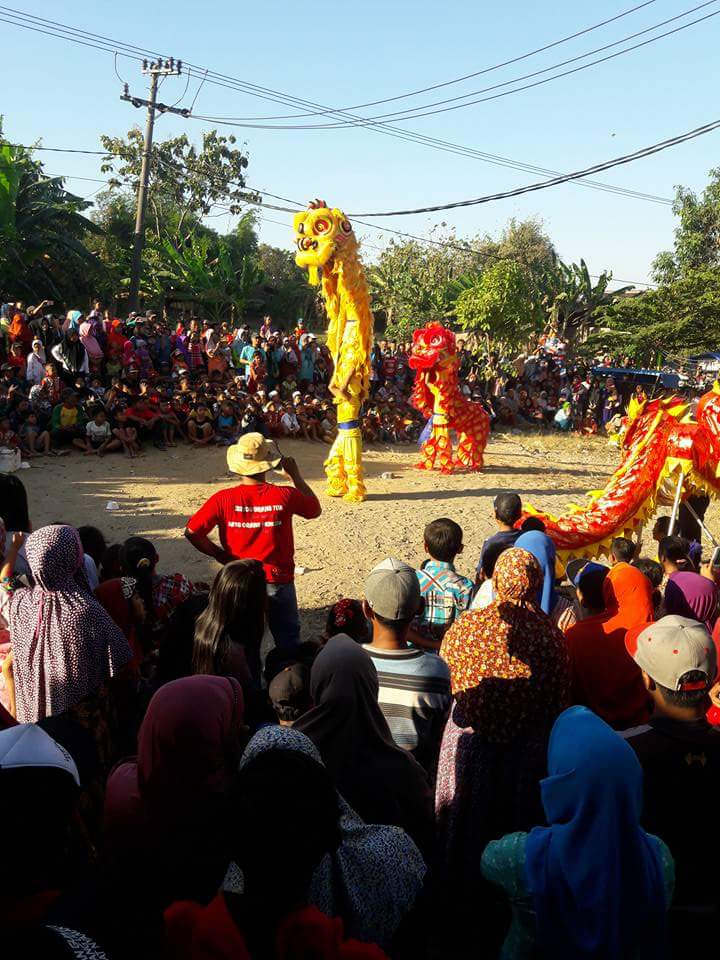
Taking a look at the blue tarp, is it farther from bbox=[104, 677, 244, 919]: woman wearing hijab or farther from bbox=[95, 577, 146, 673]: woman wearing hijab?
bbox=[104, 677, 244, 919]: woman wearing hijab

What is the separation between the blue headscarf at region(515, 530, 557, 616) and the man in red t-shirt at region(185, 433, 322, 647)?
1224 mm

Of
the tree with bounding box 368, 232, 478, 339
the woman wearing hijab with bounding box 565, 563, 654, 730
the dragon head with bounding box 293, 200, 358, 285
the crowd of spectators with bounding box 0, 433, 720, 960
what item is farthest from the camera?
the tree with bounding box 368, 232, 478, 339

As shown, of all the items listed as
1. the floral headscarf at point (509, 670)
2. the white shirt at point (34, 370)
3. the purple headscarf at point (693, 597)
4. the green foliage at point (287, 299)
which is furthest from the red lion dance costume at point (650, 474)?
the green foliage at point (287, 299)

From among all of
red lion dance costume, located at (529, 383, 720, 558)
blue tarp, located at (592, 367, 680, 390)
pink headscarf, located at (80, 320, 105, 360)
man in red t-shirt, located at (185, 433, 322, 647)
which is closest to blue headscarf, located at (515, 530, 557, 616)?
man in red t-shirt, located at (185, 433, 322, 647)

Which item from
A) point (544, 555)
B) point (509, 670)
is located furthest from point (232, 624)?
point (544, 555)

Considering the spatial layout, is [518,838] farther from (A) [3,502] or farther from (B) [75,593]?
(A) [3,502]

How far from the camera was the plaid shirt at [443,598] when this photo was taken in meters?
3.95

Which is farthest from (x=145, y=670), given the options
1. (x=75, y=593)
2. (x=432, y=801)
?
(x=432, y=801)

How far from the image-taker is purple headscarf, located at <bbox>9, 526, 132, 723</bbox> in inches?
109

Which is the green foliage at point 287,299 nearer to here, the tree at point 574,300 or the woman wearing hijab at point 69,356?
the tree at point 574,300

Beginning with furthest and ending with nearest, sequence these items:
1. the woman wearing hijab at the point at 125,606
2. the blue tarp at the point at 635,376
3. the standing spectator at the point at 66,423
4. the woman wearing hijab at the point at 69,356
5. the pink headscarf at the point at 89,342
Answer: the blue tarp at the point at 635,376
the pink headscarf at the point at 89,342
the woman wearing hijab at the point at 69,356
the standing spectator at the point at 66,423
the woman wearing hijab at the point at 125,606

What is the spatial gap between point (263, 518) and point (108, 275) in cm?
1718

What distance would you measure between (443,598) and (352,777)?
172 cm

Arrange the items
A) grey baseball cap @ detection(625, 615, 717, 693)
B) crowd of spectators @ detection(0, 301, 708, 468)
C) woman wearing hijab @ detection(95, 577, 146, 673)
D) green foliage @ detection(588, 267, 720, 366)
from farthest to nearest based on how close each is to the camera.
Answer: green foliage @ detection(588, 267, 720, 366)
crowd of spectators @ detection(0, 301, 708, 468)
woman wearing hijab @ detection(95, 577, 146, 673)
grey baseball cap @ detection(625, 615, 717, 693)
